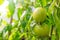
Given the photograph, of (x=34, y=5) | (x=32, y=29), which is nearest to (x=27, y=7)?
(x=34, y=5)

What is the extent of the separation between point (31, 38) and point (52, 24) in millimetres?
99

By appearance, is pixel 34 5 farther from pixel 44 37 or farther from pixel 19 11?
pixel 44 37

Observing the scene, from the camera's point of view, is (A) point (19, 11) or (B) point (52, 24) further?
(A) point (19, 11)

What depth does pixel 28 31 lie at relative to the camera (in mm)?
627

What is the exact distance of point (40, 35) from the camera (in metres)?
0.57

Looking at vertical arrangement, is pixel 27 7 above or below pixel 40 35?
above

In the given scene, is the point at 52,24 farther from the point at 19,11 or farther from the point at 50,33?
the point at 19,11

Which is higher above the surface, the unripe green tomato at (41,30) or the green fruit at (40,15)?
the green fruit at (40,15)

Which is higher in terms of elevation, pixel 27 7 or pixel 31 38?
pixel 27 7

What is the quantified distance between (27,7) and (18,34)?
0.40ft

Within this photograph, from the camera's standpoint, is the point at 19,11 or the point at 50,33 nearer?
the point at 50,33

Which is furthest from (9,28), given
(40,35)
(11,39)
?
(40,35)

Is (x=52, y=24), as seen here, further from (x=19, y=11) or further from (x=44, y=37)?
(x=19, y=11)

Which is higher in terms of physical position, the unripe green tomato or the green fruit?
the green fruit
